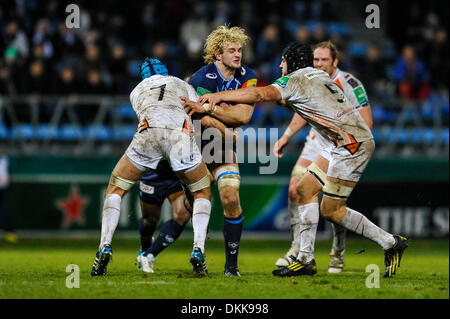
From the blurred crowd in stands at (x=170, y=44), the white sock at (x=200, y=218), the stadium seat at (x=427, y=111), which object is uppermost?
the blurred crowd in stands at (x=170, y=44)

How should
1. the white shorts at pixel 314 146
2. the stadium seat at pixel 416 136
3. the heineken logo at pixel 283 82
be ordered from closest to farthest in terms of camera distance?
1. the heineken logo at pixel 283 82
2. the white shorts at pixel 314 146
3. the stadium seat at pixel 416 136

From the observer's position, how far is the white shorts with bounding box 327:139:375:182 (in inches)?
321

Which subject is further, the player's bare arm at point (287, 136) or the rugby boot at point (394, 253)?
the player's bare arm at point (287, 136)

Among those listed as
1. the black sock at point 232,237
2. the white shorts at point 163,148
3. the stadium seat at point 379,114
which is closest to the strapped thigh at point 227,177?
the black sock at point 232,237

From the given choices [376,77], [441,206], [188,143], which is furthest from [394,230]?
[188,143]

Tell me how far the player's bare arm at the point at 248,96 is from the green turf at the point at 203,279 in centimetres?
185

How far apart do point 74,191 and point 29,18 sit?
4.97m

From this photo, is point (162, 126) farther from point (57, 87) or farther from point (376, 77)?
point (376, 77)

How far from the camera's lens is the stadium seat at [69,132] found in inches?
600

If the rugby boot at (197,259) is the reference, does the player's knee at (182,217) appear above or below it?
above

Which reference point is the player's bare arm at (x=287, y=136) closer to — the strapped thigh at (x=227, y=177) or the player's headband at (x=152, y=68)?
the strapped thigh at (x=227, y=177)

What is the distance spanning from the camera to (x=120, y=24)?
61.0ft

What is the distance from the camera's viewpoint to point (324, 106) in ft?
26.5

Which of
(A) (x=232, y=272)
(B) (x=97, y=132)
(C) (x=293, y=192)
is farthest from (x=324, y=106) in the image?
(B) (x=97, y=132)
